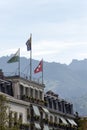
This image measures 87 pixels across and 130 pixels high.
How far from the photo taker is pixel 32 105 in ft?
431

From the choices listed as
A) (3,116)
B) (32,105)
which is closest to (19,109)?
(32,105)

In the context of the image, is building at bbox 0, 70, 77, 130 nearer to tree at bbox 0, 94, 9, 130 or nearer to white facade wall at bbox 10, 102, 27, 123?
white facade wall at bbox 10, 102, 27, 123

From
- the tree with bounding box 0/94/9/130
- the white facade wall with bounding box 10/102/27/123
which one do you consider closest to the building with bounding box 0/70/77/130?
the white facade wall with bounding box 10/102/27/123

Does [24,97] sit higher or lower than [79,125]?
higher

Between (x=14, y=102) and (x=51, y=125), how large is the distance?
26893 mm

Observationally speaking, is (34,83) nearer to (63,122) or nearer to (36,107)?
(36,107)

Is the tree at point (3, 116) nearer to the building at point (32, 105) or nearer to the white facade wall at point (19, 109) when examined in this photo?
the building at point (32, 105)

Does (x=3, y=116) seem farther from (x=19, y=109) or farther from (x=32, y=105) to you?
(x=32, y=105)

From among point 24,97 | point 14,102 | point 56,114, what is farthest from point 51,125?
point 14,102

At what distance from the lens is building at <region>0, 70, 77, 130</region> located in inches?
4865

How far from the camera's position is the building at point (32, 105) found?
123562 mm

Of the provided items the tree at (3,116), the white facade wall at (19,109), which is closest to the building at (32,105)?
the white facade wall at (19,109)

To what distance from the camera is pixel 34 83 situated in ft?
453

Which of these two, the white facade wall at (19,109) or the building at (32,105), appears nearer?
the white facade wall at (19,109)
